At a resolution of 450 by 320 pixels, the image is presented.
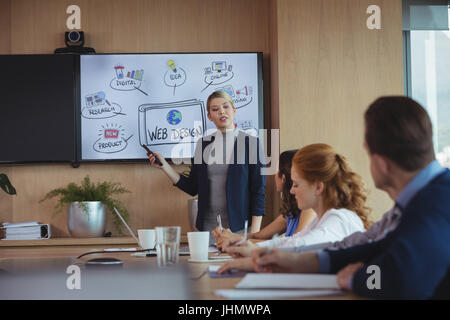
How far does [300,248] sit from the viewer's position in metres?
1.40

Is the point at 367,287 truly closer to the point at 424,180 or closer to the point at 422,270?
the point at 422,270

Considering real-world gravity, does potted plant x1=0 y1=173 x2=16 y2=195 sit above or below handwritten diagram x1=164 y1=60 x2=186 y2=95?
below

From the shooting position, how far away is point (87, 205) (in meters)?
3.61

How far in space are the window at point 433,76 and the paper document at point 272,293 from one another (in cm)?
318

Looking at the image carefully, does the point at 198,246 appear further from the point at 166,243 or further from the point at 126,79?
the point at 126,79

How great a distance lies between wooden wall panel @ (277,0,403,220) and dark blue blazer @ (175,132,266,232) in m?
0.48

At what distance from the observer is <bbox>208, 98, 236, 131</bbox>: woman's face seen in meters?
3.08

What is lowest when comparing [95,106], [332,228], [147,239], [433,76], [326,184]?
[147,239]

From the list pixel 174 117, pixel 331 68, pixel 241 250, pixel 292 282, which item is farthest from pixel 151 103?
pixel 292 282

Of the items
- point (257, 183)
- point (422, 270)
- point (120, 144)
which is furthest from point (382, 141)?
point (120, 144)

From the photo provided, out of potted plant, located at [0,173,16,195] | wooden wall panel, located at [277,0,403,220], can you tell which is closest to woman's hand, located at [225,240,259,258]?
wooden wall panel, located at [277,0,403,220]

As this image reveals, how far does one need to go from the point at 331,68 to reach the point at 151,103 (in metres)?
1.23

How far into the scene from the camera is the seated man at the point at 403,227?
95 centimetres

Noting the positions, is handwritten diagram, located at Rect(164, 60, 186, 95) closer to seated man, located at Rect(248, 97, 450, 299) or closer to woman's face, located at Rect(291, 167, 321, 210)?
woman's face, located at Rect(291, 167, 321, 210)
